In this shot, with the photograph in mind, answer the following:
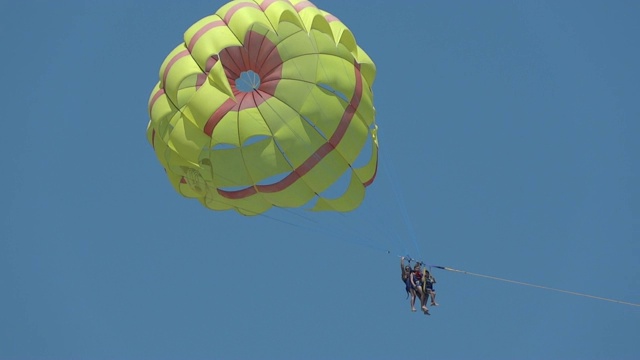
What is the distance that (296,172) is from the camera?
17750mm

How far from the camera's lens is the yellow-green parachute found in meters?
17.3

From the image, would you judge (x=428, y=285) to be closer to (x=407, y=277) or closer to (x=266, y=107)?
(x=407, y=277)

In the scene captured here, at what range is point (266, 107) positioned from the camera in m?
17.3

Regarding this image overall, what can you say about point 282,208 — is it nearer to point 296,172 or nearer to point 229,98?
point 296,172

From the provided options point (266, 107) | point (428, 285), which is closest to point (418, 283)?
point (428, 285)

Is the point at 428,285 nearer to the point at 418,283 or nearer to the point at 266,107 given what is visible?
the point at 418,283

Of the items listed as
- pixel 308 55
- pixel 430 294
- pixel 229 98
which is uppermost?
pixel 308 55

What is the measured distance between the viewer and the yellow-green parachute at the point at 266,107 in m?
17.3

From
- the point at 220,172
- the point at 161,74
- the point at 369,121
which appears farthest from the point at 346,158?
the point at 161,74

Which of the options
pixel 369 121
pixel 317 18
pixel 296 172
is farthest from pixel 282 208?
pixel 317 18

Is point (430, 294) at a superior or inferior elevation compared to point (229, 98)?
inferior

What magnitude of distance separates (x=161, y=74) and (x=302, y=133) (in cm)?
266

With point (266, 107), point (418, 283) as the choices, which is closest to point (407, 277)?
point (418, 283)

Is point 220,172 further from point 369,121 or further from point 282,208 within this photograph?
point 369,121
